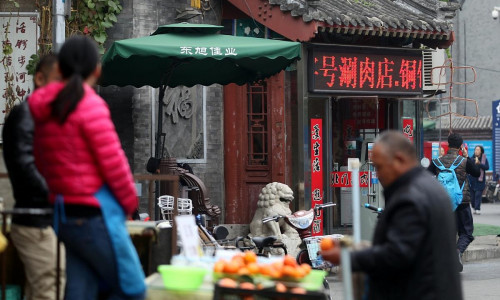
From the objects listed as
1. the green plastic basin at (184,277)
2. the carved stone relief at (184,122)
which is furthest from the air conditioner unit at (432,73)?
the green plastic basin at (184,277)

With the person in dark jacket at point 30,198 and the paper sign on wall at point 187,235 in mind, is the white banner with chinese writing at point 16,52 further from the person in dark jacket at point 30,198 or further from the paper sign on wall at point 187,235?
the paper sign on wall at point 187,235

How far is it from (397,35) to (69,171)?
38.5 ft

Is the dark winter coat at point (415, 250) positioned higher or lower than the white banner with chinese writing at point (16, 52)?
lower

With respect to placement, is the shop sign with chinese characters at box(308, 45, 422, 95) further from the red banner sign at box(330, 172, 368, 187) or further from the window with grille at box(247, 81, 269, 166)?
the red banner sign at box(330, 172, 368, 187)

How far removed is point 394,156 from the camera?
5227 mm

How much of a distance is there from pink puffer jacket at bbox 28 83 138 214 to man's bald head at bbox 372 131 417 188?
4.34 feet

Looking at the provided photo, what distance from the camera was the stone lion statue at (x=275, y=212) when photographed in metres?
14.2

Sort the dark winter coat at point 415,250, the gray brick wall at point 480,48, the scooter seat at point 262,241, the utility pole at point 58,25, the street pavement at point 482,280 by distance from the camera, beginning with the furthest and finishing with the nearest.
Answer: the gray brick wall at point 480,48 < the street pavement at point 482,280 < the scooter seat at point 262,241 < the utility pole at point 58,25 < the dark winter coat at point 415,250

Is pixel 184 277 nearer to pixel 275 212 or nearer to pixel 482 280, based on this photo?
pixel 482 280

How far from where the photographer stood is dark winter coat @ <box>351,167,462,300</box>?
502 cm

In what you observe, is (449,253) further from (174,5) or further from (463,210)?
(174,5)

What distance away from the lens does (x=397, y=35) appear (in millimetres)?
16312

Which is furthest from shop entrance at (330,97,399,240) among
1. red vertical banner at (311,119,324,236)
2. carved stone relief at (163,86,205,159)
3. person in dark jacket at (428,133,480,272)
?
person in dark jacket at (428,133,480,272)

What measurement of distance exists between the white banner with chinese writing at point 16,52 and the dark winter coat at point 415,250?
10.0m
